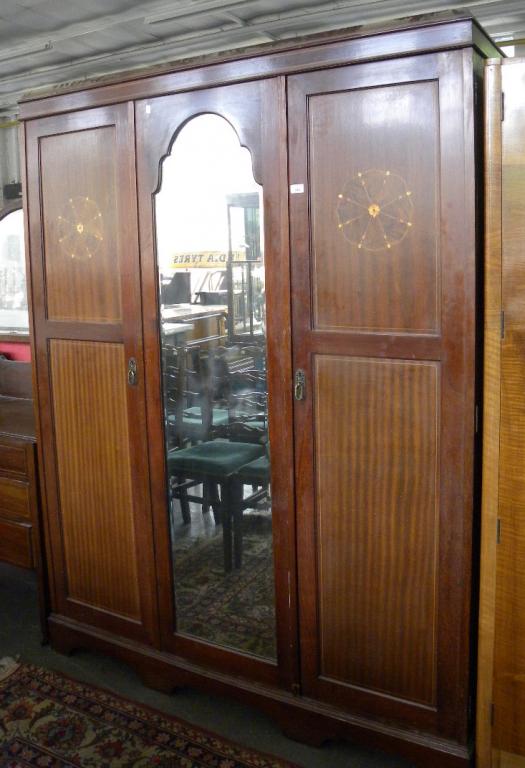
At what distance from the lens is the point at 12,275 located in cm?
331

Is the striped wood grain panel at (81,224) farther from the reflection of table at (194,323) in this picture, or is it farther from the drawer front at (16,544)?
the drawer front at (16,544)

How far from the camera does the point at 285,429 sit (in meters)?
1.91

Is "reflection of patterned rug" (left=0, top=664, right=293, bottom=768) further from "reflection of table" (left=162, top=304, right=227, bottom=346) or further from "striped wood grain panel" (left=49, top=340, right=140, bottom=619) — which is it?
"reflection of table" (left=162, top=304, right=227, bottom=346)

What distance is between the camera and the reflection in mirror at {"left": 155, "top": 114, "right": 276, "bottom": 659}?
191cm

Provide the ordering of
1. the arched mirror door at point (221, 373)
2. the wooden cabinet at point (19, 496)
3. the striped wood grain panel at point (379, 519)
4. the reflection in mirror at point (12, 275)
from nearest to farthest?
the striped wood grain panel at point (379, 519) < the arched mirror door at point (221, 373) < the wooden cabinet at point (19, 496) < the reflection in mirror at point (12, 275)

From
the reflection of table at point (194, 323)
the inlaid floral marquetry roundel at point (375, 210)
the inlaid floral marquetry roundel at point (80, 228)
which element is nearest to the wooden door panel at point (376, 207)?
the inlaid floral marquetry roundel at point (375, 210)

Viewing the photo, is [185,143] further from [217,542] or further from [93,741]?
[93,741]

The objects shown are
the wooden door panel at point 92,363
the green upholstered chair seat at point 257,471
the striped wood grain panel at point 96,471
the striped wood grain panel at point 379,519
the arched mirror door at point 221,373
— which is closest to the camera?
the striped wood grain panel at point 379,519

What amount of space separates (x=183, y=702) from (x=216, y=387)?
0.97 metres

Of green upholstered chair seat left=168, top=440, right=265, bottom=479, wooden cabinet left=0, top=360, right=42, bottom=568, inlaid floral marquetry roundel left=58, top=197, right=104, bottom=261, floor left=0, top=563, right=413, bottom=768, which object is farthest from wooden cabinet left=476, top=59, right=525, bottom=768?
wooden cabinet left=0, top=360, right=42, bottom=568

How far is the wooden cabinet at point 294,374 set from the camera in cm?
166

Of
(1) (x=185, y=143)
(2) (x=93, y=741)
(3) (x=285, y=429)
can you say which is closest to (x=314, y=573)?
(3) (x=285, y=429)

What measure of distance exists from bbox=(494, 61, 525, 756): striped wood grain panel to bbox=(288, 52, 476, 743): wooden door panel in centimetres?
8

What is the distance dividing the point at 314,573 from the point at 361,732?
0.43 meters
